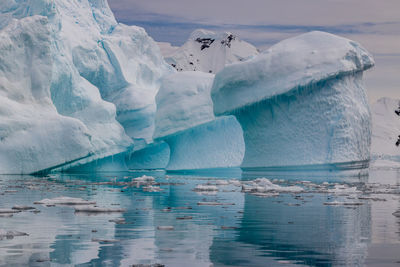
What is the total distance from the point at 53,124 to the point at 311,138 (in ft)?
36.7

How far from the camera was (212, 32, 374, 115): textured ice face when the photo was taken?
27.1 meters

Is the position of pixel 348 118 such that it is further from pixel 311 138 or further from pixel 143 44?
pixel 143 44

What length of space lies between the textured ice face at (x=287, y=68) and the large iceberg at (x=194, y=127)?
10.5ft

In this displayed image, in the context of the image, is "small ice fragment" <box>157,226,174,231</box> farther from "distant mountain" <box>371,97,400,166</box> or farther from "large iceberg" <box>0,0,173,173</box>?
"distant mountain" <box>371,97,400,166</box>

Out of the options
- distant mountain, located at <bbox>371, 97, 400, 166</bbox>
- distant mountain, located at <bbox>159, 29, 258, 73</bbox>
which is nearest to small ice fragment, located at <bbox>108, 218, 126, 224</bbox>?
distant mountain, located at <bbox>159, 29, 258, 73</bbox>

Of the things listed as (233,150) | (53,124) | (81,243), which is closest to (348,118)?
(233,150)

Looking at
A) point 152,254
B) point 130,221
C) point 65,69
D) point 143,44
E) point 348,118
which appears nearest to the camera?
point 152,254

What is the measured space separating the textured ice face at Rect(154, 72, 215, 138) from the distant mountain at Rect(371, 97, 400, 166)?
5306cm

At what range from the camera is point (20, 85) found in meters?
26.8

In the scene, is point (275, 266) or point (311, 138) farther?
point (311, 138)

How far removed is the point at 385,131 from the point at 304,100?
81.7 metres

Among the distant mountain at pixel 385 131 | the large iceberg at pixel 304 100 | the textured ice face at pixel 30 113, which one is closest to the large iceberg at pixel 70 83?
the textured ice face at pixel 30 113

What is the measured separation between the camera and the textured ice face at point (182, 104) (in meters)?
33.3

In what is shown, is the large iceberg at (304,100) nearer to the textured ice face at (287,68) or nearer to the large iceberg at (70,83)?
the textured ice face at (287,68)
